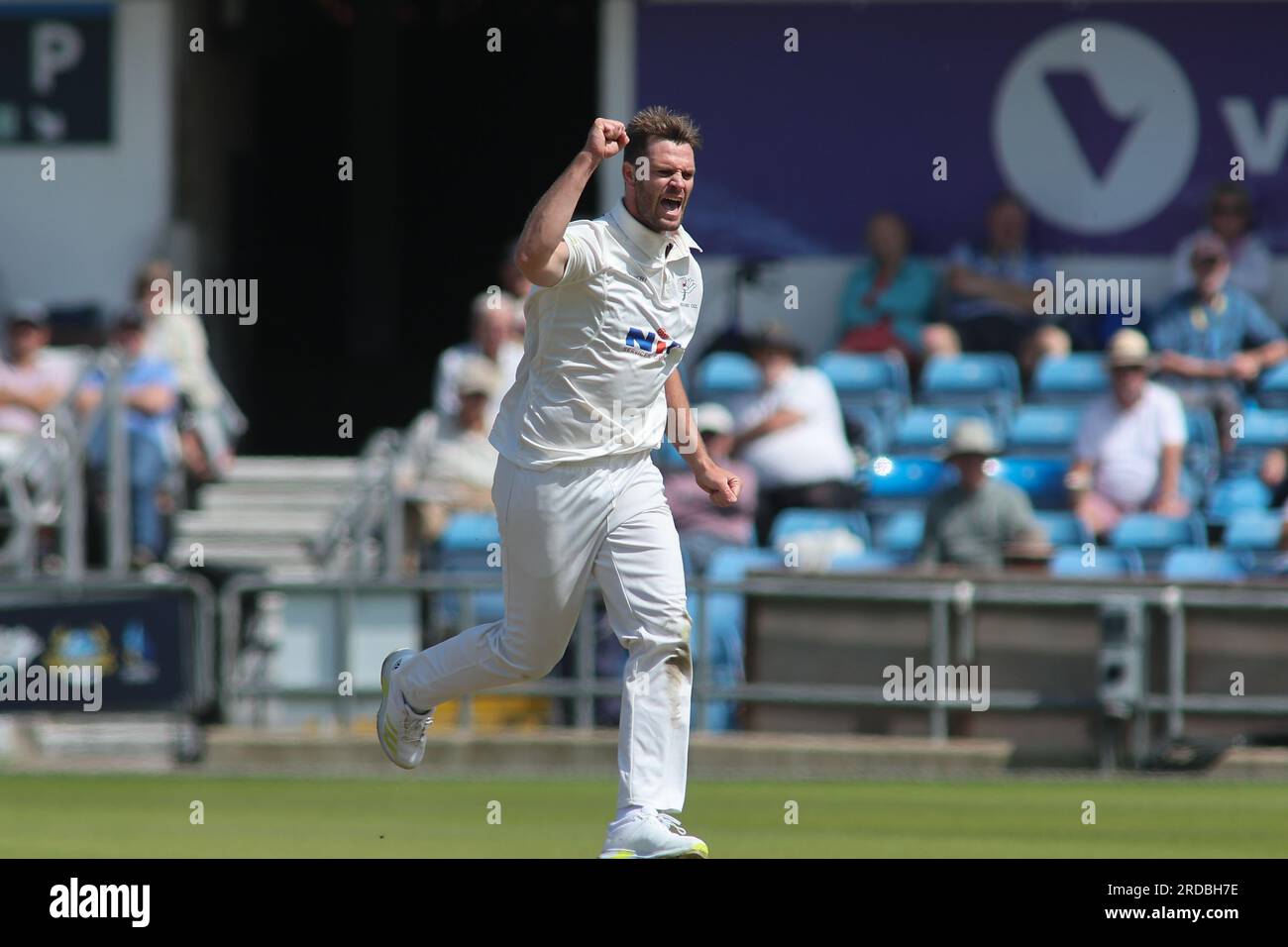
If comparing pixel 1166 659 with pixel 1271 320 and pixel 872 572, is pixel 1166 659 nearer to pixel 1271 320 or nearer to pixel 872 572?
pixel 872 572

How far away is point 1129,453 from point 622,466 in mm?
7930

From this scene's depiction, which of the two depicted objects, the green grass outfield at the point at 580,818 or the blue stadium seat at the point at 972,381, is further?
the blue stadium seat at the point at 972,381

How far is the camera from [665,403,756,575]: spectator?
14.1m

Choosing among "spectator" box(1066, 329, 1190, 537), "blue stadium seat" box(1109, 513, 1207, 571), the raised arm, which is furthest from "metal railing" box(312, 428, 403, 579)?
the raised arm

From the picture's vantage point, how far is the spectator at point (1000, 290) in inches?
639

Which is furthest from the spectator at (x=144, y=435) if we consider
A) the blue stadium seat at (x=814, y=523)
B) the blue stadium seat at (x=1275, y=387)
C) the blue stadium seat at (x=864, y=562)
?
the blue stadium seat at (x=1275, y=387)

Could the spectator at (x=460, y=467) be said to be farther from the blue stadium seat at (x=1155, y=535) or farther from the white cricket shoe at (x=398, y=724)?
the white cricket shoe at (x=398, y=724)

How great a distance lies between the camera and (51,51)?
18359 mm

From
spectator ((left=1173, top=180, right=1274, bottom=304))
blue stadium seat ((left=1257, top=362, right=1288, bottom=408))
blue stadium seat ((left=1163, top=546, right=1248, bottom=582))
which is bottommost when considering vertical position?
blue stadium seat ((left=1163, top=546, right=1248, bottom=582))

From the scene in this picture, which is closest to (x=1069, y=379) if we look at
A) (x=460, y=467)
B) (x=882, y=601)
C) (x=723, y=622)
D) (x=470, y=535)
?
(x=882, y=601)

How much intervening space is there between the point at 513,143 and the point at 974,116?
16.5 ft

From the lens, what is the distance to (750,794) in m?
10.8

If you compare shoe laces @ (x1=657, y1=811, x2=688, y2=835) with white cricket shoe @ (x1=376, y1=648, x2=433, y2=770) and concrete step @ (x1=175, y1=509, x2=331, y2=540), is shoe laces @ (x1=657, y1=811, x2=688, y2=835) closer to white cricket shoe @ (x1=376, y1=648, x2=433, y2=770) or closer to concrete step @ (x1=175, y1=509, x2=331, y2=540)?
white cricket shoe @ (x1=376, y1=648, x2=433, y2=770)

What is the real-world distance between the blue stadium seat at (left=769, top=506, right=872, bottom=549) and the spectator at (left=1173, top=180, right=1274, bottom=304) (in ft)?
10.4
